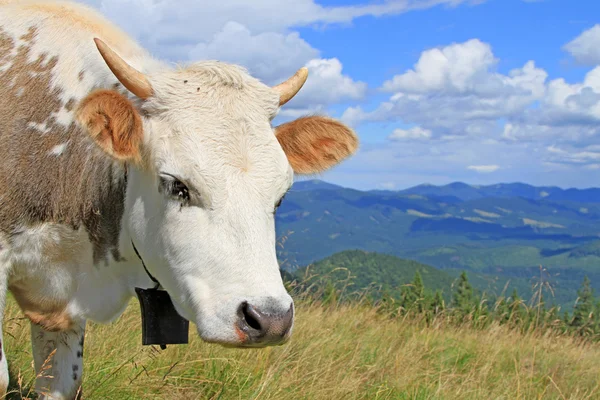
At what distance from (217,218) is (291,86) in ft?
4.77

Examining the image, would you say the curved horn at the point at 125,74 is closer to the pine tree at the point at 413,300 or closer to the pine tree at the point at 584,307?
the pine tree at the point at 413,300

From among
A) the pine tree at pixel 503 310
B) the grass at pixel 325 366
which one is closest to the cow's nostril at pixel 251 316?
the grass at pixel 325 366

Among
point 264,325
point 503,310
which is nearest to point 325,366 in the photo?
point 264,325

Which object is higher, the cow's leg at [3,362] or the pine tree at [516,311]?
the cow's leg at [3,362]

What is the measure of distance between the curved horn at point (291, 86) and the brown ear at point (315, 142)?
0.67 ft

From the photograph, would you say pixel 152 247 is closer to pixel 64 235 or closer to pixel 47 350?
pixel 64 235

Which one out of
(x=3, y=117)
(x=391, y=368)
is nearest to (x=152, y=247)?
(x=3, y=117)

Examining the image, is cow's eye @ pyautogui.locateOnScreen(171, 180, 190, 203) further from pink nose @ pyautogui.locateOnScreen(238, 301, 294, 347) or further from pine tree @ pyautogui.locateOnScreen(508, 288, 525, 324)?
pine tree @ pyautogui.locateOnScreen(508, 288, 525, 324)

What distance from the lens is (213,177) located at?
3.58 m

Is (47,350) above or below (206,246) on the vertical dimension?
below

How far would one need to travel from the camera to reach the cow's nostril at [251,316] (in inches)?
129

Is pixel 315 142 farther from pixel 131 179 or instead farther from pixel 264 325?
pixel 264 325

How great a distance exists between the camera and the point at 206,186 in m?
3.57

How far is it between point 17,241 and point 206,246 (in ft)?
4.71
